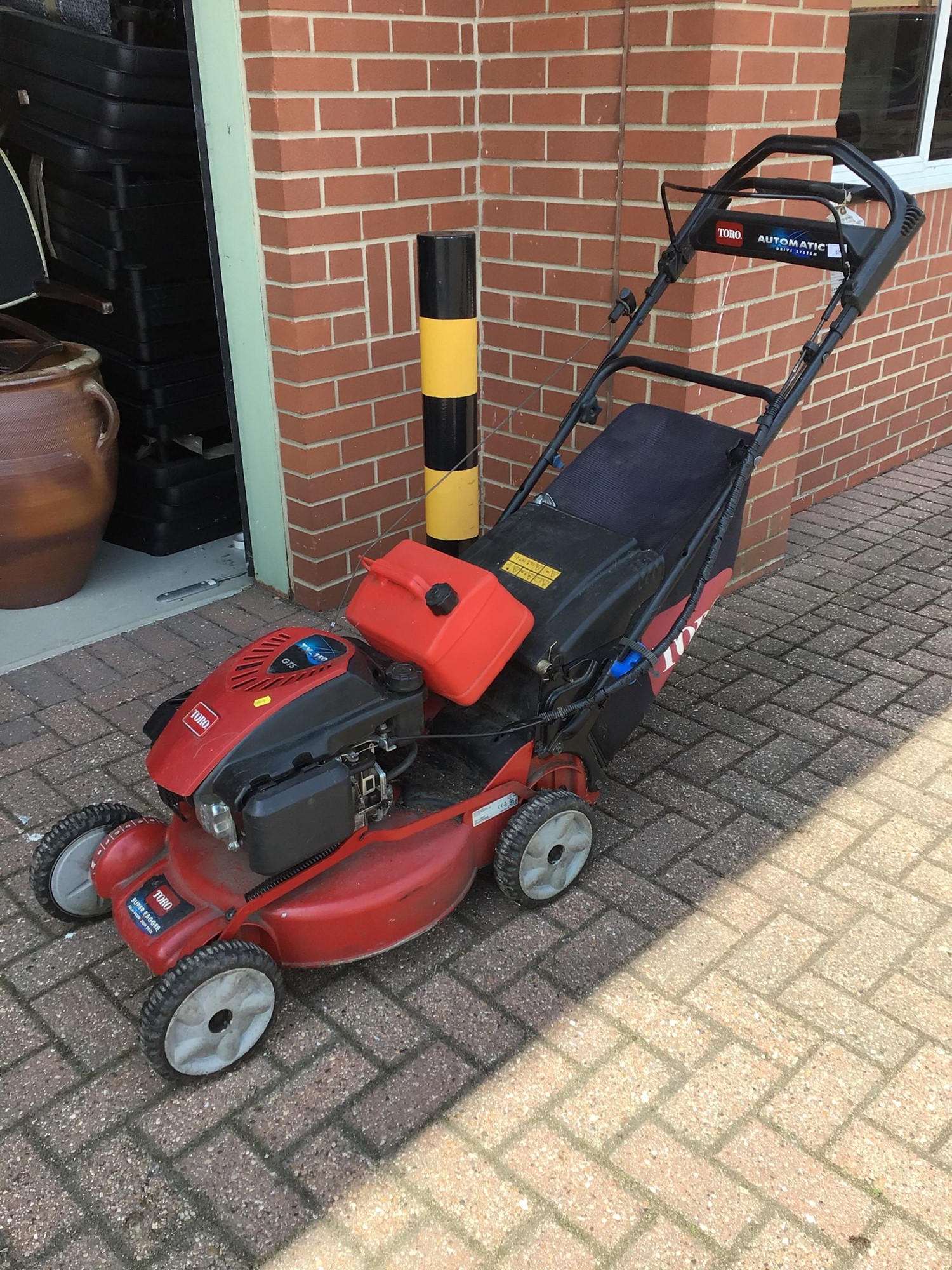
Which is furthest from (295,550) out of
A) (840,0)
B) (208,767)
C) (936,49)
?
(936,49)

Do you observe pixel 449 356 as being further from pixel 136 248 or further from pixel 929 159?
pixel 929 159

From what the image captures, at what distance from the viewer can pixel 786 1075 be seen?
2135 mm

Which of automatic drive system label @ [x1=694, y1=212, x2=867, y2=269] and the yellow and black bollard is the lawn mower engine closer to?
the yellow and black bollard

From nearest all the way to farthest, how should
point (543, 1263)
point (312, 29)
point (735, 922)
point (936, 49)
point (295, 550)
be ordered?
point (543, 1263) < point (735, 922) < point (312, 29) < point (295, 550) < point (936, 49)

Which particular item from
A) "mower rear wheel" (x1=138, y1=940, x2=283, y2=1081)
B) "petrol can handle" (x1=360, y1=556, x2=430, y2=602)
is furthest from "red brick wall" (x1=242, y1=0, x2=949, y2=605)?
"mower rear wheel" (x1=138, y1=940, x2=283, y2=1081)

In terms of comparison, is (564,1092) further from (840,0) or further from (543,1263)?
(840,0)

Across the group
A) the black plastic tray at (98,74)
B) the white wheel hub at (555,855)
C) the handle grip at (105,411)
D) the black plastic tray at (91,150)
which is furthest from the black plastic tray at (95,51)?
the white wheel hub at (555,855)

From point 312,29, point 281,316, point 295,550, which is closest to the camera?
point 312,29

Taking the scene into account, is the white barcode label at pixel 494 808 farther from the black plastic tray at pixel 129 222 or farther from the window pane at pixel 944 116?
the window pane at pixel 944 116

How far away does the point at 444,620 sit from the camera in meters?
2.27

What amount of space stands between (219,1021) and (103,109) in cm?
337

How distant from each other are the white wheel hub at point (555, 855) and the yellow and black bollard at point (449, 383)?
2.67 ft

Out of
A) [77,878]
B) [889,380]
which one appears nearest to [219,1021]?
[77,878]

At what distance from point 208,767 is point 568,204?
8.37ft
